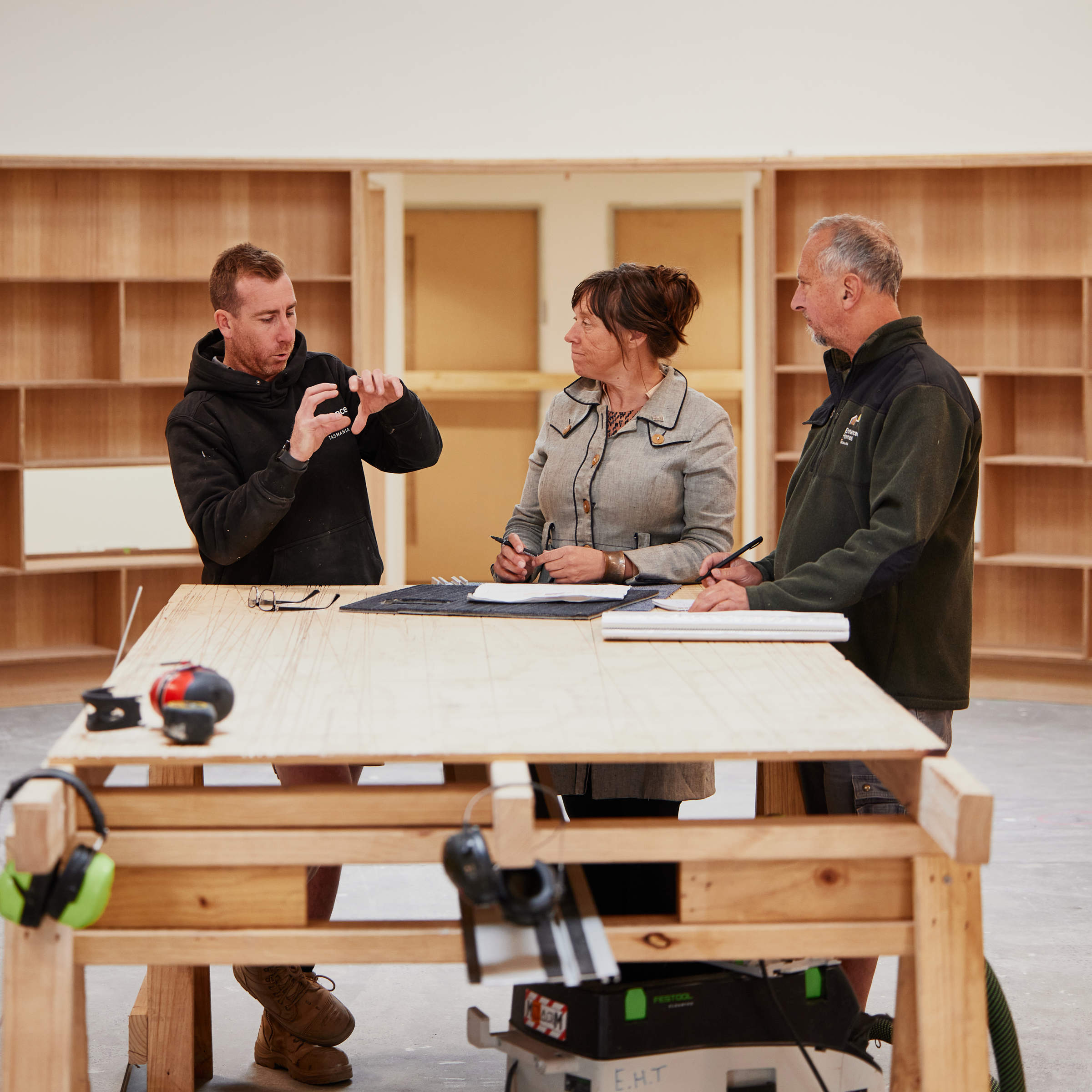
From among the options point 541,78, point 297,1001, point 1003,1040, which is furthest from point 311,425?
point 541,78

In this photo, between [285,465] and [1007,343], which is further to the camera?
[1007,343]

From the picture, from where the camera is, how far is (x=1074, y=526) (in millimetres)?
5477

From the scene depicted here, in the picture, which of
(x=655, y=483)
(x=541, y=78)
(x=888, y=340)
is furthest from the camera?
(x=541, y=78)

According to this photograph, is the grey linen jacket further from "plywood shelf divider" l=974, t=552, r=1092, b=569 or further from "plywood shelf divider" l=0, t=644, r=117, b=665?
"plywood shelf divider" l=0, t=644, r=117, b=665

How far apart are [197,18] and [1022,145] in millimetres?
3764

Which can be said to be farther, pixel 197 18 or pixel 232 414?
pixel 197 18

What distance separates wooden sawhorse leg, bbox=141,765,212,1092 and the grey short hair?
4.74 ft

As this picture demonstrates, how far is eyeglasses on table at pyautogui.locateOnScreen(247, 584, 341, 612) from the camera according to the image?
2.29m

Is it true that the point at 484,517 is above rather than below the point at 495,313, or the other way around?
below

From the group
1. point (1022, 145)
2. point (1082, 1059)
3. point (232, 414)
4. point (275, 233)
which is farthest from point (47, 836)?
point (1022, 145)

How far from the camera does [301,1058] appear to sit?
233 cm

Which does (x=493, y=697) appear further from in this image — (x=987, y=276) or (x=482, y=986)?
(x=987, y=276)

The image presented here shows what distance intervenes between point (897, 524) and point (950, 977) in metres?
0.77

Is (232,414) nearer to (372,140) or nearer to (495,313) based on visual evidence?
(372,140)
